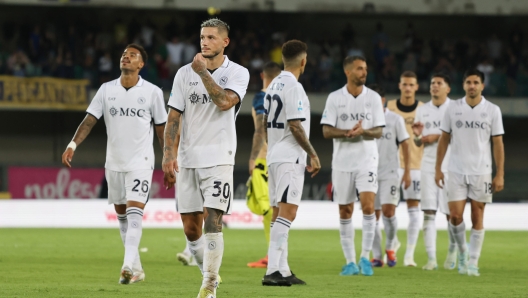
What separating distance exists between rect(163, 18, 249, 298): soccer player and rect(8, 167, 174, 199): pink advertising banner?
1706 centimetres

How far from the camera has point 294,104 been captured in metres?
8.62

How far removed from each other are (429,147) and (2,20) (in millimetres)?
20967

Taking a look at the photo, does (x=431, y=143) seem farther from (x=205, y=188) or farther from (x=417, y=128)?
(x=205, y=188)

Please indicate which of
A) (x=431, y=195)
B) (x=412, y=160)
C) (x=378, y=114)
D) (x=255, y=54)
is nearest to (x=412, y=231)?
(x=431, y=195)

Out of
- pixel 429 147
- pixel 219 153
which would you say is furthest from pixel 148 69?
pixel 219 153

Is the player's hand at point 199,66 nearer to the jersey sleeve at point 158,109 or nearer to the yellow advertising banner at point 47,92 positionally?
the jersey sleeve at point 158,109

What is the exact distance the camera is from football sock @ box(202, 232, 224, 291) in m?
6.66

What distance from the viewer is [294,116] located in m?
8.57

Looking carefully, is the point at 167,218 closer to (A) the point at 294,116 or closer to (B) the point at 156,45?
(B) the point at 156,45

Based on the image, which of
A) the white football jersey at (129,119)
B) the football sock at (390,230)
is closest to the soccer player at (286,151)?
the white football jersey at (129,119)

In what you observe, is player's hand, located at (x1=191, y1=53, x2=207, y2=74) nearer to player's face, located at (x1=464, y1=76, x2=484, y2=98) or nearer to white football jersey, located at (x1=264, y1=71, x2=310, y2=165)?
white football jersey, located at (x1=264, y1=71, x2=310, y2=165)

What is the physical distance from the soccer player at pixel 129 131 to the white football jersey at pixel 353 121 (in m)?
2.20

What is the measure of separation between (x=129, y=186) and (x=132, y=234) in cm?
54

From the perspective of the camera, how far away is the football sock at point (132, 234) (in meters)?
8.71
